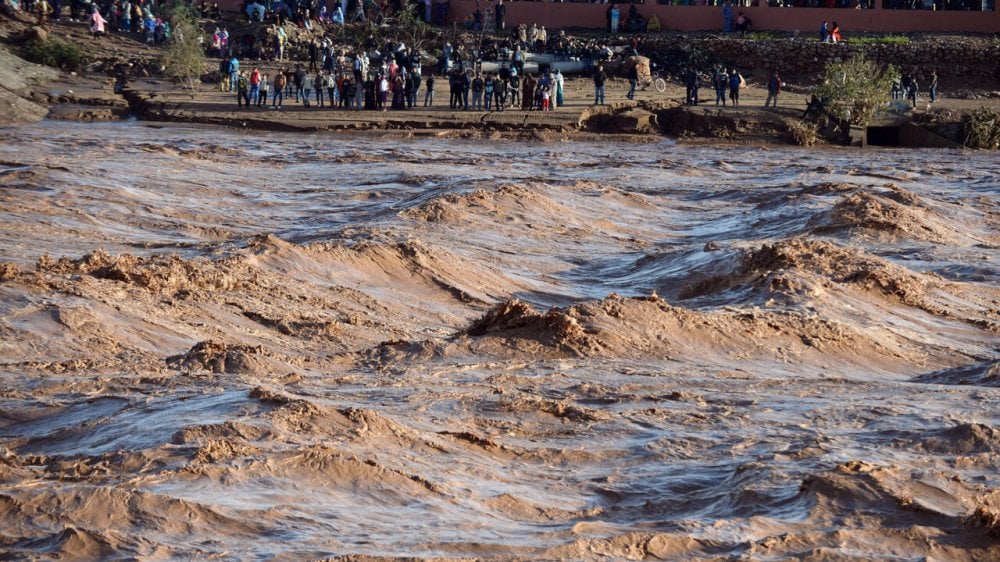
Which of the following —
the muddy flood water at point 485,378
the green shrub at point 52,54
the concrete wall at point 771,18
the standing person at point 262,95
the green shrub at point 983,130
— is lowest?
the muddy flood water at point 485,378

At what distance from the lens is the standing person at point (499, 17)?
133 feet

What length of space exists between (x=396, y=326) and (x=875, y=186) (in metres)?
13.9

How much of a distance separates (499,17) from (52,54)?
1296 centimetres

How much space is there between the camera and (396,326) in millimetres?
11672

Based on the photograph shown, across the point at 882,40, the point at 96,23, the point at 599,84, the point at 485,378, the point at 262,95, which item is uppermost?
the point at 96,23

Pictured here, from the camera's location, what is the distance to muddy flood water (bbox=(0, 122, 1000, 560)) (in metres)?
6.32

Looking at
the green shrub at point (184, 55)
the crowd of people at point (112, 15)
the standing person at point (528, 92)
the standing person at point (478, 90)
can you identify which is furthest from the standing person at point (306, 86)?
the crowd of people at point (112, 15)

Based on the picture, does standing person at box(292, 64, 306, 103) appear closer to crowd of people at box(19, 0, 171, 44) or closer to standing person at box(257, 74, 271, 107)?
standing person at box(257, 74, 271, 107)

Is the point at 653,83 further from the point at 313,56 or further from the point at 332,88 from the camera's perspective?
the point at 313,56

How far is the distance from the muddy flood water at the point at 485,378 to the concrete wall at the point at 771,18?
849 inches

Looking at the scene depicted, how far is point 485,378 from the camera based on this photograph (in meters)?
9.40

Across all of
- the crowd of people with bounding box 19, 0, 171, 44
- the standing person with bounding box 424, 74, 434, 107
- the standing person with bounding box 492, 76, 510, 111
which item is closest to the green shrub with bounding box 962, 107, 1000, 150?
the standing person with bounding box 492, 76, 510, 111

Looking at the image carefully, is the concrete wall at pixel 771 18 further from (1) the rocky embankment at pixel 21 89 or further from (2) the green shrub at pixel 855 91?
(1) the rocky embankment at pixel 21 89

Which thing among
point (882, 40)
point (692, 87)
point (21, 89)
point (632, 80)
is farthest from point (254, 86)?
point (882, 40)
